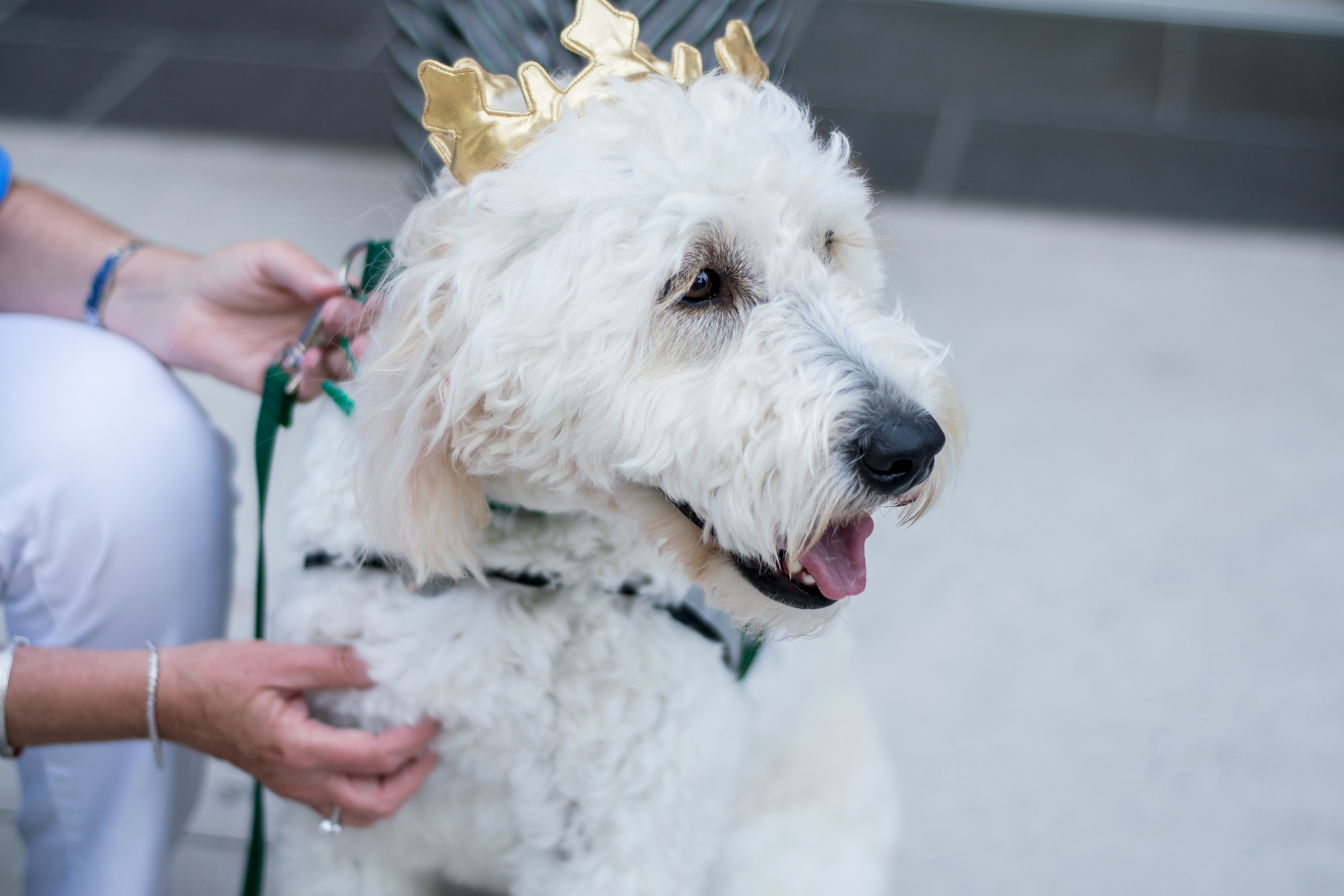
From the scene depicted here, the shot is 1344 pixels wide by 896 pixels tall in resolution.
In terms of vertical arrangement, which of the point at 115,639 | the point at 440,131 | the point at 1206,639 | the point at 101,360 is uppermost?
the point at 440,131

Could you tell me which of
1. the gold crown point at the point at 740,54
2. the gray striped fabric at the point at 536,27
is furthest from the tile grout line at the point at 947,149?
the gold crown point at the point at 740,54

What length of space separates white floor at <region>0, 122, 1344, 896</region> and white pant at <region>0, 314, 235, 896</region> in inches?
10.0

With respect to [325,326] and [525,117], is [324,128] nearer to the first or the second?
[325,326]

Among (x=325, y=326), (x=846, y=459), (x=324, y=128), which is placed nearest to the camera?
(x=846, y=459)

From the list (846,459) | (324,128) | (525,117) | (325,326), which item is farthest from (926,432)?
(324,128)

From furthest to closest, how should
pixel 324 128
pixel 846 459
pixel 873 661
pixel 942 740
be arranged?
pixel 324 128, pixel 873 661, pixel 942 740, pixel 846 459

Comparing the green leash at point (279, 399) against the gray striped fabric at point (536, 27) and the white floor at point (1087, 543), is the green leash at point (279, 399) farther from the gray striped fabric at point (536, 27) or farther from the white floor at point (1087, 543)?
the gray striped fabric at point (536, 27)

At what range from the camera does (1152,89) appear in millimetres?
3529

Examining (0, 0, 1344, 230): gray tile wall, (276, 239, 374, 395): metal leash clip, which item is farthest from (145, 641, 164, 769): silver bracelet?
(0, 0, 1344, 230): gray tile wall

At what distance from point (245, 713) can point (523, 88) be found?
0.67 m

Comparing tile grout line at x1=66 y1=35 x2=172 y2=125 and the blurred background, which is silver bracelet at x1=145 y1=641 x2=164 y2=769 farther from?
tile grout line at x1=66 y1=35 x2=172 y2=125

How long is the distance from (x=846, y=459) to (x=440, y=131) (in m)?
0.46

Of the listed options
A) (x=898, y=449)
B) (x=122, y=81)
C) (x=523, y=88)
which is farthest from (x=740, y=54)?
(x=122, y=81)

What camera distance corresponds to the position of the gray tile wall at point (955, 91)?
3.15 m
